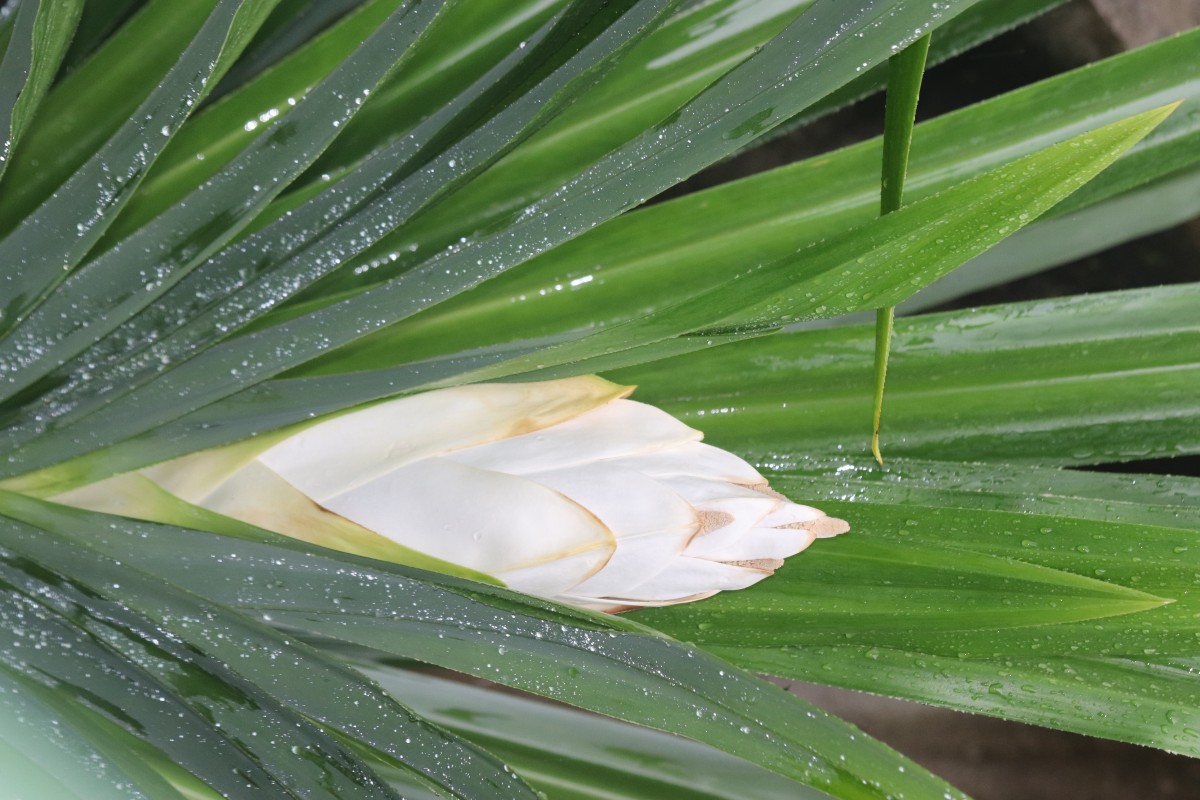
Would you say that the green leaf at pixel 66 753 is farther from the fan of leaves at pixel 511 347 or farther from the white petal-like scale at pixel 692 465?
the white petal-like scale at pixel 692 465

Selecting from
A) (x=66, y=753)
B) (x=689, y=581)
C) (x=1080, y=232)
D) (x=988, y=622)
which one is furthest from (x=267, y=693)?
(x=1080, y=232)

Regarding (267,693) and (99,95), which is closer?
(267,693)

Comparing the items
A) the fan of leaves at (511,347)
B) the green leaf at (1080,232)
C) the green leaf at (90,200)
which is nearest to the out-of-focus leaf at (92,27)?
the fan of leaves at (511,347)

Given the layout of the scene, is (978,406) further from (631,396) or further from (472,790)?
(472,790)

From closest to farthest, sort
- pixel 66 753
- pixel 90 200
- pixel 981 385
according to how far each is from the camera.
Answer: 1. pixel 66 753
2. pixel 90 200
3. pixel 981 385

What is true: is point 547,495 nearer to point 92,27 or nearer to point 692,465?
point 692,465

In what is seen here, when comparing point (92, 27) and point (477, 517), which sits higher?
point (92, 27)

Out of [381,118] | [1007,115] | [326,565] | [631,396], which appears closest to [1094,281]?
[1007,115]
